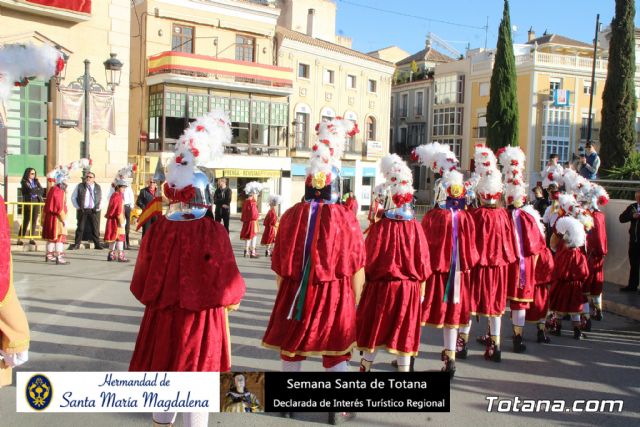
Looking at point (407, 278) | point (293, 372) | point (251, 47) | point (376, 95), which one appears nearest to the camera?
point (293, 372)

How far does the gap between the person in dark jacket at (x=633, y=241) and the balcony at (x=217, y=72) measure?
75.0 feet

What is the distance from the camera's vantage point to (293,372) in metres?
4.54

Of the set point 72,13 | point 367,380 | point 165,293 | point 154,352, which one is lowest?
point 367,380

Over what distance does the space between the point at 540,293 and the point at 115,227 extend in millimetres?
9369

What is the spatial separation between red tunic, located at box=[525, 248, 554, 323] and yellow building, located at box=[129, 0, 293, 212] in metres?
22.3

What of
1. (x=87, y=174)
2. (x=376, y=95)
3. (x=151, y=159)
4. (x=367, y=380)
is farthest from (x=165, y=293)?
(x=376, y=95)

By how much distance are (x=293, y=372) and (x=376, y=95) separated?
38.3 metres

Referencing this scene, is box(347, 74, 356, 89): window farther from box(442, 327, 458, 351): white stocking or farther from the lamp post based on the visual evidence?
box(442, 327, 458, 351): white stocking

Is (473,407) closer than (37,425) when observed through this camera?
No

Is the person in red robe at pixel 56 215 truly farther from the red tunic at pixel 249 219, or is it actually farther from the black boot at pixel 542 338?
the black boot at pixel 542 338

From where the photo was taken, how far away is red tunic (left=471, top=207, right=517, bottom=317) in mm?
6582

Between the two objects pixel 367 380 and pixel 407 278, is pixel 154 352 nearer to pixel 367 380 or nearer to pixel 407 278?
pixel 367 380

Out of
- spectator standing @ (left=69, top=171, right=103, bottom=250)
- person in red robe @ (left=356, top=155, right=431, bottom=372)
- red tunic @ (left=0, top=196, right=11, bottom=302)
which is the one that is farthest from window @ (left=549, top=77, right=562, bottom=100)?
red tunic @ (left=0, top=196, right=11, bottom=302)

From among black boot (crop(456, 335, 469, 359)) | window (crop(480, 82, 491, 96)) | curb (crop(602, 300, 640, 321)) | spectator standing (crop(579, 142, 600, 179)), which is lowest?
curb (crop(602, 300, 640, 321))
